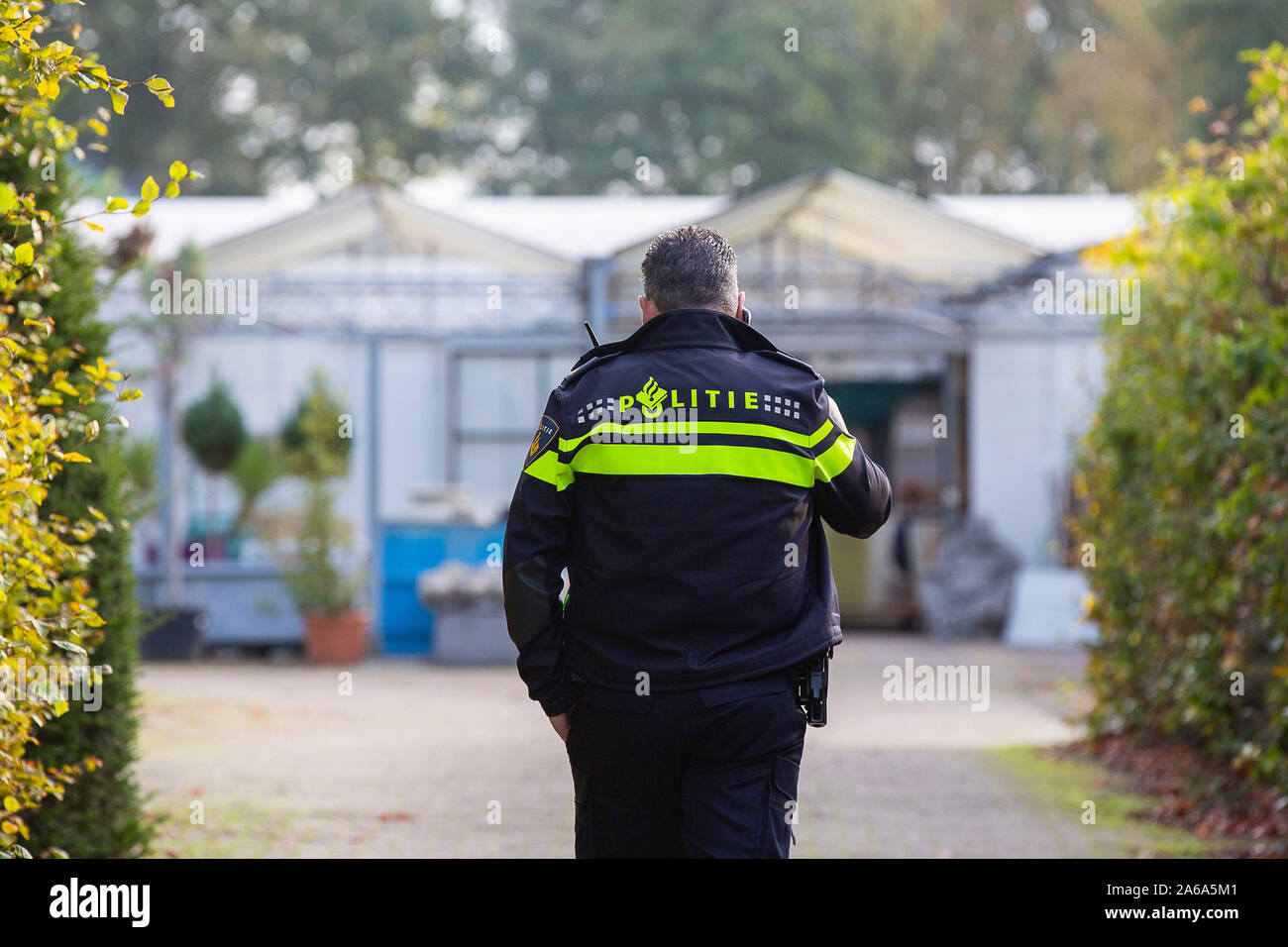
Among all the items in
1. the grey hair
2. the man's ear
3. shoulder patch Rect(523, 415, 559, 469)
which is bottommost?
shoulder patch Rect(523, 415, 559, 469)

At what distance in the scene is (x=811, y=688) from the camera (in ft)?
11.1

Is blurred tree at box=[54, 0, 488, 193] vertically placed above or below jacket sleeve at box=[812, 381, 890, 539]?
above

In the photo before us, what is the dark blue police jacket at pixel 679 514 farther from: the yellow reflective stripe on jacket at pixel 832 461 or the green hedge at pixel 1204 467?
the green hedge at pixel 1204 467

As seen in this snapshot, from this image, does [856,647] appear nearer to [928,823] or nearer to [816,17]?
[928,823]

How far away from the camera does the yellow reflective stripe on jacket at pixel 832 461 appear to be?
3.43 m

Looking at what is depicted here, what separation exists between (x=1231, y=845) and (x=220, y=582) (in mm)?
11478

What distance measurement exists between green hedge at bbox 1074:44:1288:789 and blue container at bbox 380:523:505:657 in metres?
7.68

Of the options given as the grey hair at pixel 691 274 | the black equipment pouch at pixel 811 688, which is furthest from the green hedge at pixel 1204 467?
the grey hair at pixel 691 274

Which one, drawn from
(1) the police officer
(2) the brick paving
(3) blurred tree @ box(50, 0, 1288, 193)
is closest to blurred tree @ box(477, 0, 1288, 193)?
(3) blurred tree @ box(50, 0, 1288, 193)

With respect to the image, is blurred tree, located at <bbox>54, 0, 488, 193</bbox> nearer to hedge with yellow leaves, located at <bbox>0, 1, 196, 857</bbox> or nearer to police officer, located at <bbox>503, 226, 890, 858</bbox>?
hedge with yellow leaves, located at <bbox>0, 1, 196, 857</bbox>

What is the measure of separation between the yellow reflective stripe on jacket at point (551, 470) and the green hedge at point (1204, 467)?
3.41 metres

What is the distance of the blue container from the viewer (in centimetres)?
1559

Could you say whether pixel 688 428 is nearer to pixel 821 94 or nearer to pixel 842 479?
pixel 842 479

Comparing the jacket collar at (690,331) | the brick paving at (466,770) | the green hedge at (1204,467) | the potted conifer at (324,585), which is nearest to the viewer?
the jacket collar at (690,331)
